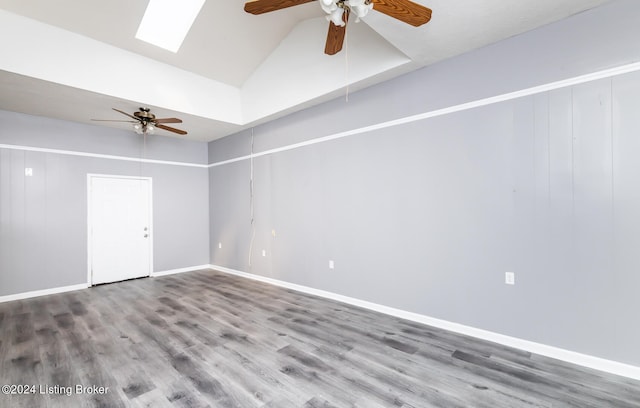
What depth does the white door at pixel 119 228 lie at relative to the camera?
523 cm

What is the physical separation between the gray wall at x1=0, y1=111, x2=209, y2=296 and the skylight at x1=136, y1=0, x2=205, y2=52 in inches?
96.2

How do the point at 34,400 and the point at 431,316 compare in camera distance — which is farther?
the point at 431,316

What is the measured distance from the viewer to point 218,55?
4.49 m

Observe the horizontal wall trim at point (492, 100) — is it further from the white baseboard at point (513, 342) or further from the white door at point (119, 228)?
the white door at point (119, 228)

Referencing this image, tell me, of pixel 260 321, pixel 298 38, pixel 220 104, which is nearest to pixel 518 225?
pixel 260 321

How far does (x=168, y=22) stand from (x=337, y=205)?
147 inches

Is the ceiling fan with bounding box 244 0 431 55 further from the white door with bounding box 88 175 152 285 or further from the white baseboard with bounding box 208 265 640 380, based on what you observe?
the white door with bounding box 88 175 152 285

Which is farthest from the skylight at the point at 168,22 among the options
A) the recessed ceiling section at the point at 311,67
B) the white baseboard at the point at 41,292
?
the white baseboard at the point at 41,292

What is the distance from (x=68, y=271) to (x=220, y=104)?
405cm

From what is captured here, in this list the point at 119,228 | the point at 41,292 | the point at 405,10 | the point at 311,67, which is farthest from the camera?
the point at 119,228

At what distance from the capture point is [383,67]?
3291 millimetres

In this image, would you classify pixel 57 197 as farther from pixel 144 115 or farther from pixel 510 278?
pixel 510 278

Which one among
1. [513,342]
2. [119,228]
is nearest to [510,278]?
[513,342]

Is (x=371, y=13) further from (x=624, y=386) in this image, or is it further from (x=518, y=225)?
(x=624, y=386)
